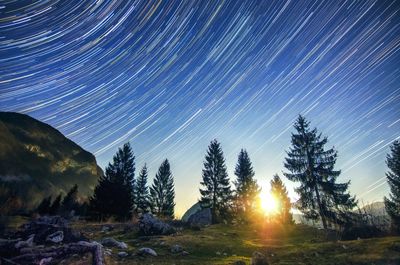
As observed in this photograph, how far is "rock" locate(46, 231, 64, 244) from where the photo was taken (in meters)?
8.35

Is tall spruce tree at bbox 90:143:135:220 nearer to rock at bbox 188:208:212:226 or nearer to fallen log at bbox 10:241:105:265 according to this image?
rock at bbox 188:208:212:226

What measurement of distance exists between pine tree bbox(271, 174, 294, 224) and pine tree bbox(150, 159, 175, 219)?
23.0m

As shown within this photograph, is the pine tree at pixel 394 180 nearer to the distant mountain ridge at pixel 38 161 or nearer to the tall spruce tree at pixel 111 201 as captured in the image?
the tall spruce tree at pixel 111 201

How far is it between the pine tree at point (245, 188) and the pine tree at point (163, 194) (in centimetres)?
1689

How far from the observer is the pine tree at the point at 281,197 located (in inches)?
1776

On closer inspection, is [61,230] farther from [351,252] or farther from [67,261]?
[351,252]

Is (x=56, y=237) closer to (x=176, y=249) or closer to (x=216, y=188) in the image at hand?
(x=176, y=249)

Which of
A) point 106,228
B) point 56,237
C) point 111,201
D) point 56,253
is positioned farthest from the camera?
point 111,201

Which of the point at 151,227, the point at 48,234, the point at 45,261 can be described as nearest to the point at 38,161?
the point at 151,227

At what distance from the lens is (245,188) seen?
46.7m

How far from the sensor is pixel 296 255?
10.8m

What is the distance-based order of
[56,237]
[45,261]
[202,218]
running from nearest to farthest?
1. [45,261]
2. [56,237]
3. [202,218]

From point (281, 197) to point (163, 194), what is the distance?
25877 mm

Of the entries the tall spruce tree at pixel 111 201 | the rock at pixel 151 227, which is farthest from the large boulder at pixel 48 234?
the tall spruce tree at pixel 111 201
